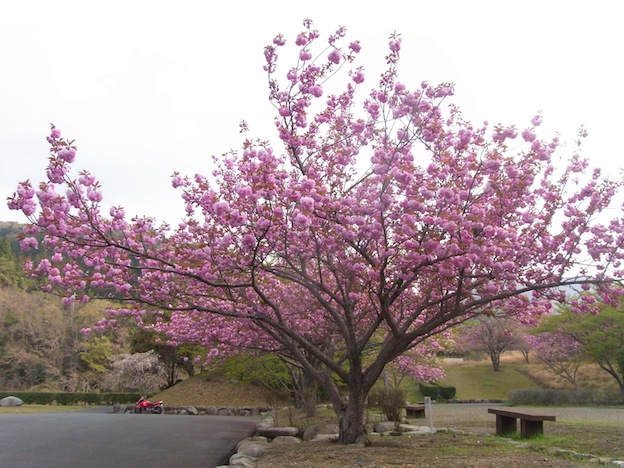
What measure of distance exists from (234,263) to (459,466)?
439 cm

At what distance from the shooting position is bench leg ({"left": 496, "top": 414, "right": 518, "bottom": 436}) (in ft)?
34.6

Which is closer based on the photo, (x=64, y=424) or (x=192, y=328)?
(x=192, y=328)

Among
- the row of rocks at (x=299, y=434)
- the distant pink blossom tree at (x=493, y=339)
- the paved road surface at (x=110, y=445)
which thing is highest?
the distant pink blossom tree at (x=493, y=339)

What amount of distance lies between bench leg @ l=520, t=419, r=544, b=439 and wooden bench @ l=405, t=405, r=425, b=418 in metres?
7.77

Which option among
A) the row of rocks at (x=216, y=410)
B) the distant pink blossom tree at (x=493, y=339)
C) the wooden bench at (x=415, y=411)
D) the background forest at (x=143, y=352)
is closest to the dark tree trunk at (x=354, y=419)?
the wooden bench at (x=415, y=411)

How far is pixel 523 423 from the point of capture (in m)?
9.74

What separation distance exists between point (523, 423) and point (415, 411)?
8.13 meters

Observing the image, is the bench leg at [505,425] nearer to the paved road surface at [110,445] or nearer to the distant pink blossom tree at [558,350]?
the paved road surface at [110,445]

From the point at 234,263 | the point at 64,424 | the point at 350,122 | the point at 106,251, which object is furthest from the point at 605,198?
the point at 64,424

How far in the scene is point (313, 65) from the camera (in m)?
7.88

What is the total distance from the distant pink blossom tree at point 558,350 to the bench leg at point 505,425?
72.5ft

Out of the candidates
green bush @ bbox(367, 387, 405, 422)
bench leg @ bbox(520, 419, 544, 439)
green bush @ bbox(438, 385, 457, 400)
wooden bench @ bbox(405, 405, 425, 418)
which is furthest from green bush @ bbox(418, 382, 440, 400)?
bench leg @ bbox(520, 419, 544, 439)

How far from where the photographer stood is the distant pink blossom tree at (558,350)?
3052 centimetres

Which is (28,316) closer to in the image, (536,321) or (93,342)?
(93,342)
